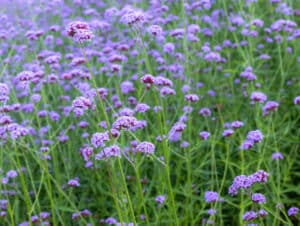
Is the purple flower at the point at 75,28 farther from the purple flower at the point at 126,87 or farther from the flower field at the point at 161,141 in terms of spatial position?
the purple flower at the point at 126,87

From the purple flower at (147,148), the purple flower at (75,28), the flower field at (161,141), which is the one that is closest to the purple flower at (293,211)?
the flower field at (161,141)

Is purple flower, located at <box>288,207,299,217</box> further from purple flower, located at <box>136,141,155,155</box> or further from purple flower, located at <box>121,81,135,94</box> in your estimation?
purple flower, located at <box>121,81,135,94</box>

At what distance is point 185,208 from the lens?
2822mm

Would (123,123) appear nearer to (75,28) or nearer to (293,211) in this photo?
(75,28)

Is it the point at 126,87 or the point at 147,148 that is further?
the point at 126,87

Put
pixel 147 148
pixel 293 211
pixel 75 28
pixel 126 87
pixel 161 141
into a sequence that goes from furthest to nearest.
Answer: pixel 126 87
pixel 161 141
pixel 293 211
pixel 147 148
pixel 75 28

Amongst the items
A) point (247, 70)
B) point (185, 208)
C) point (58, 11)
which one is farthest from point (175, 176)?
point (58, 11)

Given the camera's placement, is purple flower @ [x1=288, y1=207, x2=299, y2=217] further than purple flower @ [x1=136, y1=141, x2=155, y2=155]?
Yes

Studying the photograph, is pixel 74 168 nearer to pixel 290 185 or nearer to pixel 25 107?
pixel 25 107

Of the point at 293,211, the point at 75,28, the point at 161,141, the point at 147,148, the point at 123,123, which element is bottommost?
the point at 293,211

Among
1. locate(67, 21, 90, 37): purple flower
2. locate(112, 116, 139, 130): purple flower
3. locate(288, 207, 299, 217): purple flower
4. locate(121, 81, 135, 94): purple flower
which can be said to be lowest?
locate(288, 207, 299, 217): purple flower

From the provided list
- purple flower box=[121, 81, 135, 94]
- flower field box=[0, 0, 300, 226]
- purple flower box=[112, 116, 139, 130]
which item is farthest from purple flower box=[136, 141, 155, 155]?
purple flower box=[121, 81, 135, 94]

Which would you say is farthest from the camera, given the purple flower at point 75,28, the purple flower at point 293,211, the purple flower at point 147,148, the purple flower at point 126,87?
the purple flower at point 126,87

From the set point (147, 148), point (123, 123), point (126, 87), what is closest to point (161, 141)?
point (147, 148)
